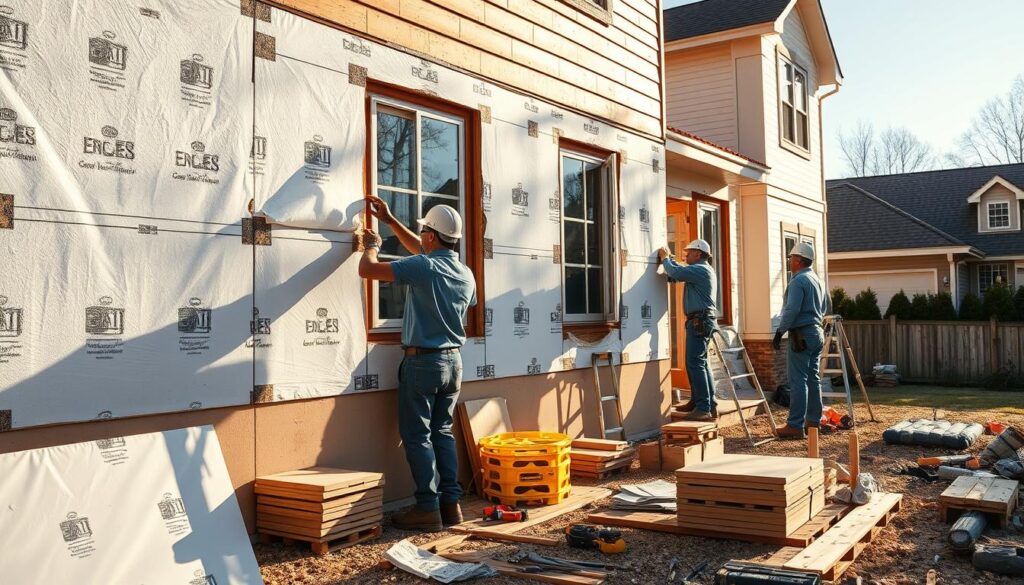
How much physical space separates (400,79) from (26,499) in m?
4.16

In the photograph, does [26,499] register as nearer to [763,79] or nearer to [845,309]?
[763,79]

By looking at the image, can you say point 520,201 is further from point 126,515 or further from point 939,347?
point 939,347

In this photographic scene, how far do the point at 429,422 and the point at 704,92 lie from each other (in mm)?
11901

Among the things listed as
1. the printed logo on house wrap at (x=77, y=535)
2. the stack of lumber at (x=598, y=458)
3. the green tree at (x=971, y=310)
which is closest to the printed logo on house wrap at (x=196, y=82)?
the printed logo on house wrap at (x=77, y=535)

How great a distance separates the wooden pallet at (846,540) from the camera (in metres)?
5.26

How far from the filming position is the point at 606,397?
30.9 ft

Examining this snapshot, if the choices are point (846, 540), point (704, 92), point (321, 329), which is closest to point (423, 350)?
point (321, 329)

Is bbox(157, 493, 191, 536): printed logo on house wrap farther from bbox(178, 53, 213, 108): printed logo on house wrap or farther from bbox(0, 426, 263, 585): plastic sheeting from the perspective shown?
bbox(178, 53, 213, 108): printed logo on house wrap

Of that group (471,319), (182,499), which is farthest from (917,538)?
(182,499)

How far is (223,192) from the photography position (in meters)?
5.59

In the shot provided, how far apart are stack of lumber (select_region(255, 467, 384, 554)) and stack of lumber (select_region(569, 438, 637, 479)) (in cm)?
282

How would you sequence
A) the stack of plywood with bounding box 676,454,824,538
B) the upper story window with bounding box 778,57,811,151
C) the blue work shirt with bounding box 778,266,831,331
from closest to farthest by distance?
1. the stack of plywood with bounding box 676,454,824,538
2. the blue work shirt with bounding box 778,266,831,331
3. the upper story window with bounding box 778,57,811,151

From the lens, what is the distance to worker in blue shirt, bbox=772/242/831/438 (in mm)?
10602

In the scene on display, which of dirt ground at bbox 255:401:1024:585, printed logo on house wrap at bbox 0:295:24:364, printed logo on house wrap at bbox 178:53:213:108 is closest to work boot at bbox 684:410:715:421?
dirt ground at bbox 255:401:1024:585
